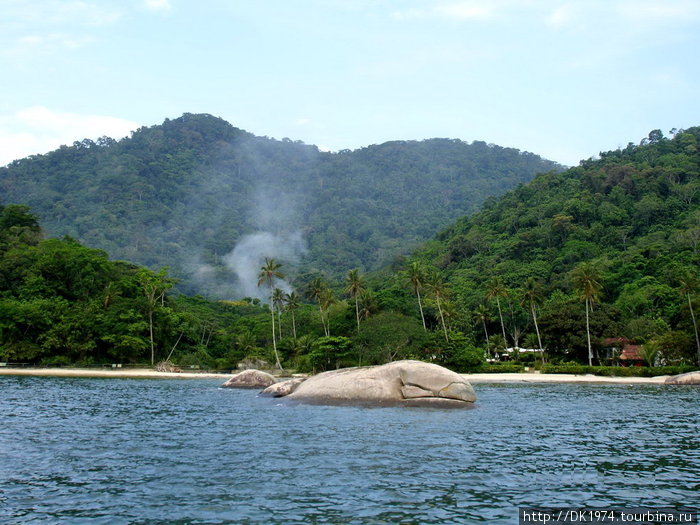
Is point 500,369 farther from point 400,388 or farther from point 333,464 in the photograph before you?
point 333,464

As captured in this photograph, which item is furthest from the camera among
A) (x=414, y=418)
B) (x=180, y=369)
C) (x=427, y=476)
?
(x=180, y=369)

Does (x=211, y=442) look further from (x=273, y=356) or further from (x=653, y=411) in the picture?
(x=273, y=356)

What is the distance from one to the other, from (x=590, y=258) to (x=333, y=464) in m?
121

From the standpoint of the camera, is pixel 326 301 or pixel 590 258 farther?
pixel 590 258

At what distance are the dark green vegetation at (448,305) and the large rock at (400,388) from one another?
3686cm

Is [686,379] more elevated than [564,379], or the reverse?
[564,379]

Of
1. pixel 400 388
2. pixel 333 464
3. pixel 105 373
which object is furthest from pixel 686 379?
pixel 105 373

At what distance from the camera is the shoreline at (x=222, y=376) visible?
65369 millimetres

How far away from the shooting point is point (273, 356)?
315ft

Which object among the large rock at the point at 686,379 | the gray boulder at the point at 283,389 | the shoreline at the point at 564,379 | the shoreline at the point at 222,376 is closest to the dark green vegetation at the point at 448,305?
the shoreline at the point at 564,379

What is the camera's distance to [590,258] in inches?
4988

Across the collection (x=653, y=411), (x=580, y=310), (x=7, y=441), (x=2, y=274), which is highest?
(x=2, y=274)

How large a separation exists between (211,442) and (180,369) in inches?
2756

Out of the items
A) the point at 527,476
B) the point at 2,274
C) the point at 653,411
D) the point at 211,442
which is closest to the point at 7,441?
the point at 211,442
